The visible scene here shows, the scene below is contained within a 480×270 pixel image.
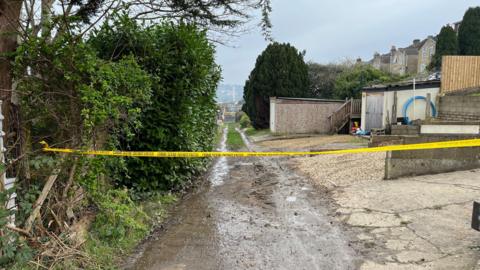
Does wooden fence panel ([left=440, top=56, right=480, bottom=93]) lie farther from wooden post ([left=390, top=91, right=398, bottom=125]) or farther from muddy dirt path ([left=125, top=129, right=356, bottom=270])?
muddy dirt path ([left=125, top=129, right=356, bottom=270])

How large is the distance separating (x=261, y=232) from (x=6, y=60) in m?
3.67

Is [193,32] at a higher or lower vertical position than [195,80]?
higher

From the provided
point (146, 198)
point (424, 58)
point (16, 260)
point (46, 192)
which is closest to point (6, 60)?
point (46, 192)

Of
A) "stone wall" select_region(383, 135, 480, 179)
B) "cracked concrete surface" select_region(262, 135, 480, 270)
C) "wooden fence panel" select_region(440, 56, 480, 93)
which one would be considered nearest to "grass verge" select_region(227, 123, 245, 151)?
"cracked concrete surface" select_region(262, 135, 480, 270)

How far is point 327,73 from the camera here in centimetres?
3622

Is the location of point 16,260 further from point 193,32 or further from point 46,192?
point 193,32

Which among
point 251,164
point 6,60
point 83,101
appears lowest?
point 251,164

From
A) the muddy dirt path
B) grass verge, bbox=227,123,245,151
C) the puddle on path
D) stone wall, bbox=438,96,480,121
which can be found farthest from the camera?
grass verge, bbox=227,123,245,151

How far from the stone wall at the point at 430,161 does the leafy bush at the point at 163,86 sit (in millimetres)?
4120

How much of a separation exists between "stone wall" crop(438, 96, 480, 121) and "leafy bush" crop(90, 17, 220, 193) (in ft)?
34.5

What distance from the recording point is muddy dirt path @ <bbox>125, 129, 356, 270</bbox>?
13.3ft

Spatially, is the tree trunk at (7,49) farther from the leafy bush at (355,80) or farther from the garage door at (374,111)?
the leafy bush at (355,80)

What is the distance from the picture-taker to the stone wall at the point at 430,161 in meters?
7.41

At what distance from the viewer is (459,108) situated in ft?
45.0
